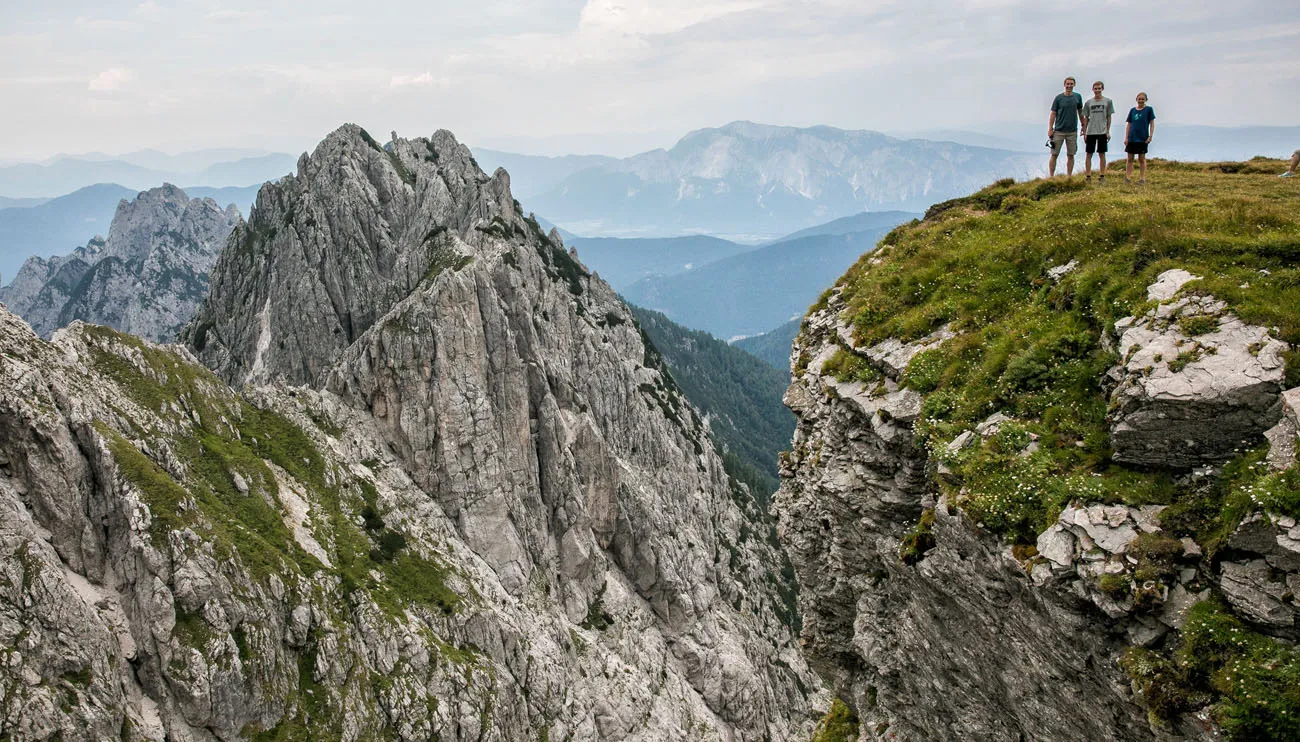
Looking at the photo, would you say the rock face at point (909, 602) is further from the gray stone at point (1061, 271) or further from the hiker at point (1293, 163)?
the hiker at point (1293, 163)

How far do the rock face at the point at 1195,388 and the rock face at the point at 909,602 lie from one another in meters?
1.81

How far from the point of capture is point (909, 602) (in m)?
17.5

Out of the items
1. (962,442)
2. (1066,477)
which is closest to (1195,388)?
(1066,477)

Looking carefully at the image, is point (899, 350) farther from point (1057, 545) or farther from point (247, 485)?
point (247, 485)

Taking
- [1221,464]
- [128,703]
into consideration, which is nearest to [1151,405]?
[1221,464]

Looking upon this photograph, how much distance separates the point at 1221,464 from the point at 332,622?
5290cm

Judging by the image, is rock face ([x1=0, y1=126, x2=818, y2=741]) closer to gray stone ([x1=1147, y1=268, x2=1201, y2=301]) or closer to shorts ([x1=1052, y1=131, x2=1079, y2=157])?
gray stone ([x1=1147, y1=268, x2=1201, y2=301])

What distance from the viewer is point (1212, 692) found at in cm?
1045

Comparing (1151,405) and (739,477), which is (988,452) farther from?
(739,477)

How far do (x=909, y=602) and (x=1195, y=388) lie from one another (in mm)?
8318

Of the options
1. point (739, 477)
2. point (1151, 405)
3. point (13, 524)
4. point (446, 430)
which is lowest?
point (739, 477)

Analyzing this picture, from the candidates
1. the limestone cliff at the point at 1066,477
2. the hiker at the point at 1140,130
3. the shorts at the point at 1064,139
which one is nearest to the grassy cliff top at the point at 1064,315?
the limestone cliff at the point at 1066,477

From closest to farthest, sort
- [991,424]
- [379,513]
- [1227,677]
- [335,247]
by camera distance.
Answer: [1227,677]
[991,424]
[379,513]
[335,247]

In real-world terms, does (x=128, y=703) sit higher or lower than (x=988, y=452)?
lower
